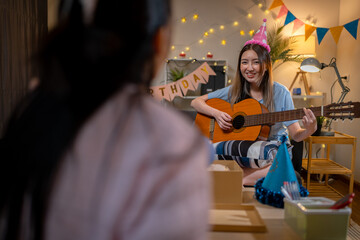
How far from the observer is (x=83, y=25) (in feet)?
1.26

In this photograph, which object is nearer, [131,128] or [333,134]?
[131,128]

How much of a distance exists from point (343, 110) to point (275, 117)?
356 mm

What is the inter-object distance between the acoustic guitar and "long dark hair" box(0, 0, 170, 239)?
59.3 inches

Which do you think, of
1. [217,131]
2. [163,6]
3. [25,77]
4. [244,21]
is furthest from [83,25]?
[244,21]

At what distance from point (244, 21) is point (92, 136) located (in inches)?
158

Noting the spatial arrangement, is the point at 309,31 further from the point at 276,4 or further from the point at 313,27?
the point at 276,4

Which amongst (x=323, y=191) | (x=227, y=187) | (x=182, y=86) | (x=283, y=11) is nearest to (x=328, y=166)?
(x=323, y=191)

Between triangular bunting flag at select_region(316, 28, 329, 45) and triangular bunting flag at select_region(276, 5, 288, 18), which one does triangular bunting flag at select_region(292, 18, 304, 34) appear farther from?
triangular bunting flag at select_region(316, 28, 329, 45)

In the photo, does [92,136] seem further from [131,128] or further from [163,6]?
[163,6]

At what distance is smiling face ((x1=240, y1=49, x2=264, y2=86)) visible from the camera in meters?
2.01

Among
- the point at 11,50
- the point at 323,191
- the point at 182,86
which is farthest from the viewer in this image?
the point at 182,86

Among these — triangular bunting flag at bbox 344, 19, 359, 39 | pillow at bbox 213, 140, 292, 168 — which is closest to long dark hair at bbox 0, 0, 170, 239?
pillow at bbox 213, 140, 292, 168

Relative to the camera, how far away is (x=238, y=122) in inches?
78.7

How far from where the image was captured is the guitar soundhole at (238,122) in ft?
6.50
